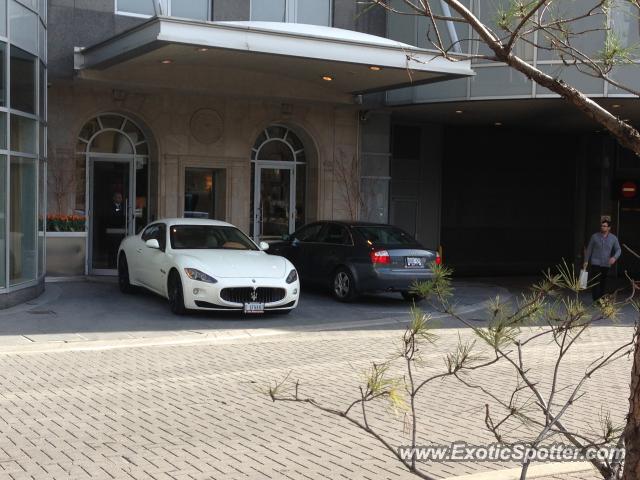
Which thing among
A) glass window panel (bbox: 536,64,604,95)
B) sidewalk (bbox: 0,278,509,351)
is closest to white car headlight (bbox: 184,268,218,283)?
sidewalk (bbox: 0,278,509,351)

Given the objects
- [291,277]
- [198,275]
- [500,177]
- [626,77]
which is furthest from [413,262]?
[500,177]

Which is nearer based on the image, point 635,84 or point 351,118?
point 635,84

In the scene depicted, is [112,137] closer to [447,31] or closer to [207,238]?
[207,238]

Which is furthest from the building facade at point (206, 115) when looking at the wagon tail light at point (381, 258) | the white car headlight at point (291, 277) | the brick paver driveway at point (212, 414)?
the brick paver driveway at point (212, 414)

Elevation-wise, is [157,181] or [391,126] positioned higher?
[391,126]

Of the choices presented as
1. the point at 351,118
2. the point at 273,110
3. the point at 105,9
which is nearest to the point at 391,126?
the point at 351,118

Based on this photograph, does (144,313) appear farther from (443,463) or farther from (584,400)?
(443,463)

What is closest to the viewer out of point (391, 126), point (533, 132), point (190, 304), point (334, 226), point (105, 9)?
point (190, 304)

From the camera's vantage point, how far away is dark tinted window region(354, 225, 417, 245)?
16.4m

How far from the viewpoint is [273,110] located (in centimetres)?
2167

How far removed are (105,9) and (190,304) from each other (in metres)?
8.16

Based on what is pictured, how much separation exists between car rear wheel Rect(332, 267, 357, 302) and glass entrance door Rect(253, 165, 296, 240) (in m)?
5.83

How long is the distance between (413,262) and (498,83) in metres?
5.19

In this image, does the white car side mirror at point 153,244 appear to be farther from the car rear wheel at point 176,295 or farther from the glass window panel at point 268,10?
the glass window panel at point 268,10
